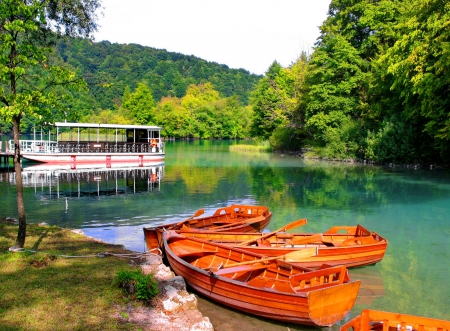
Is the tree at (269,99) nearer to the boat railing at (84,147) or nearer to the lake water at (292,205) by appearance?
the boat railing at (84,147)

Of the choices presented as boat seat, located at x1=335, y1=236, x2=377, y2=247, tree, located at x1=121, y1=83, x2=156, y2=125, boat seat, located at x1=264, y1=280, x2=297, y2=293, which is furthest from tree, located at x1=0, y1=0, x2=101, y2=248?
tree, located at x1=121, y1=83, x2=156, y2=125

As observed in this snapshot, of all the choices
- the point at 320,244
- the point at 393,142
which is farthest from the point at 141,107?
the point at 320,244

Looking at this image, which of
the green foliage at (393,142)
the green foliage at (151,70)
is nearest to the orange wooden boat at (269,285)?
the green foliage at (393,142)

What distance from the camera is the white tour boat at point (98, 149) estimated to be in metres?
37.0

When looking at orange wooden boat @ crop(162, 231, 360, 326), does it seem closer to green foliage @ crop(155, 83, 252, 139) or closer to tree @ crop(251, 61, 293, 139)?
tree @ crop(251, 61, 293, 139)

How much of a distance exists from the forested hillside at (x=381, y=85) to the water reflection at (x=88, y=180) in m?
20.4

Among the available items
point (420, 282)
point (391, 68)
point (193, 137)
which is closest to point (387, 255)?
point (420, 282)

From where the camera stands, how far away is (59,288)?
290 inches

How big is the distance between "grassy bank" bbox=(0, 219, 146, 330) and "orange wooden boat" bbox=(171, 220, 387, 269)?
3.05 metres

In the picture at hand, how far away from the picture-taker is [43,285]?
24.4ft

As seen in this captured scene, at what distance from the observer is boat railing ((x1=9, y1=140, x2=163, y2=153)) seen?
3769cm

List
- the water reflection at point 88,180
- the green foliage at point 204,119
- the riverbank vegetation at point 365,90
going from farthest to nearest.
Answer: the green foliage at point 204,119 < the riverbank vegetation at point 365,90 < the water reflection at point 88,180

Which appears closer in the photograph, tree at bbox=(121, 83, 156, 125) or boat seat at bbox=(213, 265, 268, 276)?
boat seat at bbox=(213, 265, 268, 276)

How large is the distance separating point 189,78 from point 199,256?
158901 mm
